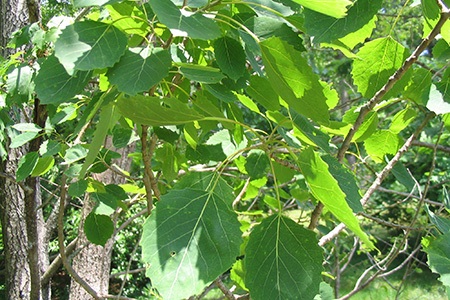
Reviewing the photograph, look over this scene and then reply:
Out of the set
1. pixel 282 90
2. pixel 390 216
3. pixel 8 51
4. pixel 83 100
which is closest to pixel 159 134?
pixel 83 100

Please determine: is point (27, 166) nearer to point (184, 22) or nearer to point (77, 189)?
point (77, 189)

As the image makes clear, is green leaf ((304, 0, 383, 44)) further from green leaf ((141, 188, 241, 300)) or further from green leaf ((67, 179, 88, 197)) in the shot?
green leaf ((67, 179, 88, 197))

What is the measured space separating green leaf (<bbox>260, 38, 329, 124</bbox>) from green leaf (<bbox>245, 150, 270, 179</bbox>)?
0.36m

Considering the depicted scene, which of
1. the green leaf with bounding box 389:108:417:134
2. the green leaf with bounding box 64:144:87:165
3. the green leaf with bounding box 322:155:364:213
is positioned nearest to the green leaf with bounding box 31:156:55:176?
the green leaf with bounding box 64:144:87:165

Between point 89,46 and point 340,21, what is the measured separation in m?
0.38

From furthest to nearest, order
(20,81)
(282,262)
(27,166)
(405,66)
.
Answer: (20,81), (27,166), (405,66), (282,262)

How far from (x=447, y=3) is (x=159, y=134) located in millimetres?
647

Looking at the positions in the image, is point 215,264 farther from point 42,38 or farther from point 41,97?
point 42,38

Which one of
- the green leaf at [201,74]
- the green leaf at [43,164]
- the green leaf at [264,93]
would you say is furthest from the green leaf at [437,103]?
the green leaf at [43,164]

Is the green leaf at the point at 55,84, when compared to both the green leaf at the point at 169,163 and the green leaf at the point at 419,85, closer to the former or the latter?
the green leaf at the point at 169,163

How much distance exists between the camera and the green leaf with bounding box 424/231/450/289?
0.91m

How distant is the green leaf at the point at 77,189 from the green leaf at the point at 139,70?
0.59 meters

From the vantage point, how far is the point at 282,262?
731 millimetres

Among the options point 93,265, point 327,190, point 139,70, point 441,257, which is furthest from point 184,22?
point 93,265
